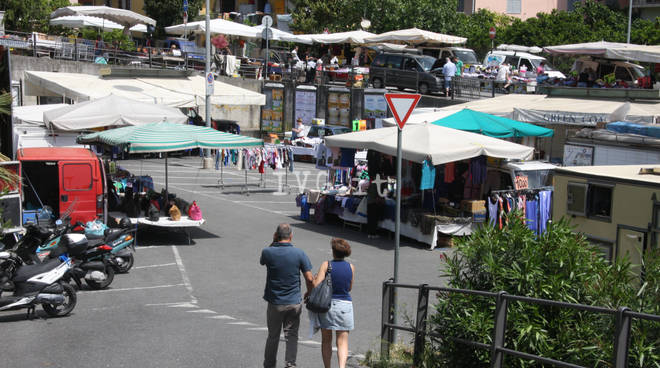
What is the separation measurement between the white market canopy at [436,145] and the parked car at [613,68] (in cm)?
1313

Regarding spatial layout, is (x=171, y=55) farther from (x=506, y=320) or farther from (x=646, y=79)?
(x=506, y=320)

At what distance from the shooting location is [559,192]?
10.6 metres

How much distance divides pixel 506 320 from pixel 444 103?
24.1 meters

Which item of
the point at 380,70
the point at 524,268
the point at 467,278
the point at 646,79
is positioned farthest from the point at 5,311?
the point at 380,70

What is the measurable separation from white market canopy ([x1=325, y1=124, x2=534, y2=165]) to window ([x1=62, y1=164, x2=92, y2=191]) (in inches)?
237

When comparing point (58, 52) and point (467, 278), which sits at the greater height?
point (58, 52)

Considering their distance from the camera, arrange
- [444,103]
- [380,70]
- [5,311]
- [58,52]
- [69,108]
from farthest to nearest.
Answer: [58,52]
[380,70]
[444,103]
[69,108]
[5,311]

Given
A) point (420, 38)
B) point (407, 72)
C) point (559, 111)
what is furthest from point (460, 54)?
point (559, 111)

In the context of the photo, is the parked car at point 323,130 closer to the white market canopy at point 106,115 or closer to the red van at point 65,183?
the white market canopy at point 106,115

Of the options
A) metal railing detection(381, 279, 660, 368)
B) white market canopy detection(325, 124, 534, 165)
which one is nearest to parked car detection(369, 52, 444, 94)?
white market canopy detection(325, 124, 534, 165)

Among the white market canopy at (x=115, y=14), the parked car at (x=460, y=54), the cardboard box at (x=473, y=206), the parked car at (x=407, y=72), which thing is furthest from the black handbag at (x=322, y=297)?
the white market canopy at (x=115, y=14)

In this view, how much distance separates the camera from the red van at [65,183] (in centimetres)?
1461

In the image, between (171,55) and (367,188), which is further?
(171,55)

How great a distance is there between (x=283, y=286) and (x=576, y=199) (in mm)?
4990
